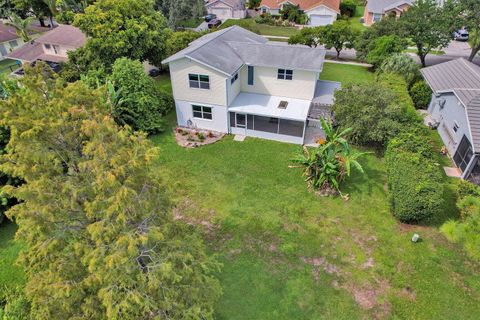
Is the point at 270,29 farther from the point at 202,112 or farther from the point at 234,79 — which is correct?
the point at 202,112

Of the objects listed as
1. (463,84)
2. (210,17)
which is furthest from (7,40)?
(463,84)

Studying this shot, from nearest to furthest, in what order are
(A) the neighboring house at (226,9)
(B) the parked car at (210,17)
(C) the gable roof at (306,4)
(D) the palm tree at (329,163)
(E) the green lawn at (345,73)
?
(D) the palm tree at (329,163) → (E) the green lawn at (345,73) → (C) the gable roof at (306,4) → (A) the neighboring house at (226,9) → (B) the parked car at (210,17)

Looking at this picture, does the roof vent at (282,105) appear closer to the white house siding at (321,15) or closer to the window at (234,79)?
the window at (234,79)

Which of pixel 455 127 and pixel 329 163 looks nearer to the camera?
pixel 329 163

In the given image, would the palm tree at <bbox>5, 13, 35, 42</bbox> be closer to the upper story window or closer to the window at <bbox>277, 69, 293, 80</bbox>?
the upper story window

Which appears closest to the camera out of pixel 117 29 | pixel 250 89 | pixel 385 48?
pixel 250 89

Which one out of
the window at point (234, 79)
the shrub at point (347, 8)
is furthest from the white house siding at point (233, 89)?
the shrub at point (347, 8)

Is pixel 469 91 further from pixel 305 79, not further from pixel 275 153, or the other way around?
pixel 275 153

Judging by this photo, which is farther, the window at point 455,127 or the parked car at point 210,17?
the parked car at point 210,17
